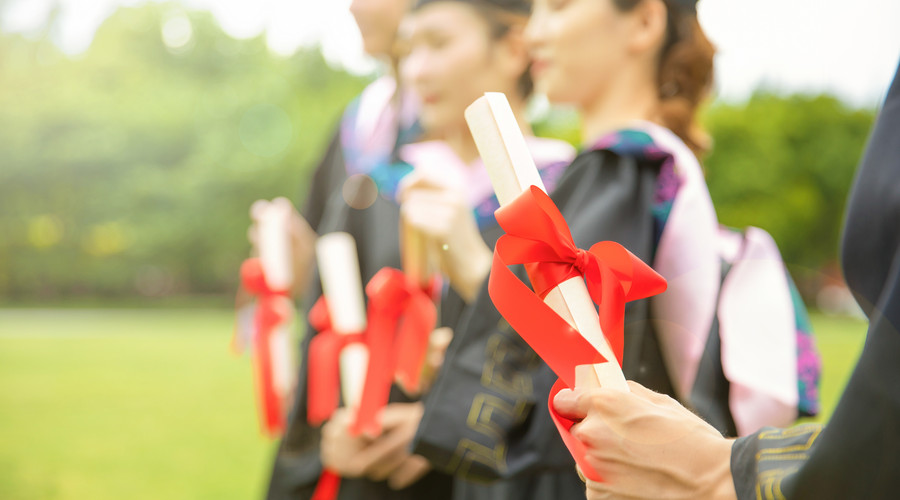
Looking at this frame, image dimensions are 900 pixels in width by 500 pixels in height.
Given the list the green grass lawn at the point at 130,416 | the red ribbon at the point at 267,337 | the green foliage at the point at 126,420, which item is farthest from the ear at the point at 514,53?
the green foliage at the point at 126,420

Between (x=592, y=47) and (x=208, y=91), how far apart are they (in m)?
15.4

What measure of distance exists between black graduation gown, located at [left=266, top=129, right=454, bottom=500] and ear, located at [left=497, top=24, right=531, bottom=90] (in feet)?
0.84

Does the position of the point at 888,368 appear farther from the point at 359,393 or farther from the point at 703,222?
the point at 359,393

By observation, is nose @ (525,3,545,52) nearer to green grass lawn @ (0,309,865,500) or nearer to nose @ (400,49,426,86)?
nose @ (400,49,426,86)

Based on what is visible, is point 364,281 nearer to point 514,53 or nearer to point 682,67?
point 514,53

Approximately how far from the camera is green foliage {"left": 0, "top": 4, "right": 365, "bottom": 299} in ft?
45.0

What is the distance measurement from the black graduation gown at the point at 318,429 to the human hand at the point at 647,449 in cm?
70

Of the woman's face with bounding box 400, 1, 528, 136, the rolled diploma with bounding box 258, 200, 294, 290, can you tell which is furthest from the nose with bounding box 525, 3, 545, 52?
the rolled diploma with bounding box 258, 200, 294, 290

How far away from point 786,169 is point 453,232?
1427 centimetres

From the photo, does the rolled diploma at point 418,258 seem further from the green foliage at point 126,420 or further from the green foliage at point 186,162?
the green foliage at point 186,162

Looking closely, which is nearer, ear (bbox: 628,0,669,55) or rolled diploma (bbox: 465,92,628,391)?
rolled diploma (bbox: 465,92,628,391)

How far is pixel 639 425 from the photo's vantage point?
32cm

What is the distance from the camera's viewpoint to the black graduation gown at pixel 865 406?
0.93 feet

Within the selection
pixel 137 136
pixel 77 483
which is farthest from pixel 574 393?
pixel 137 136
